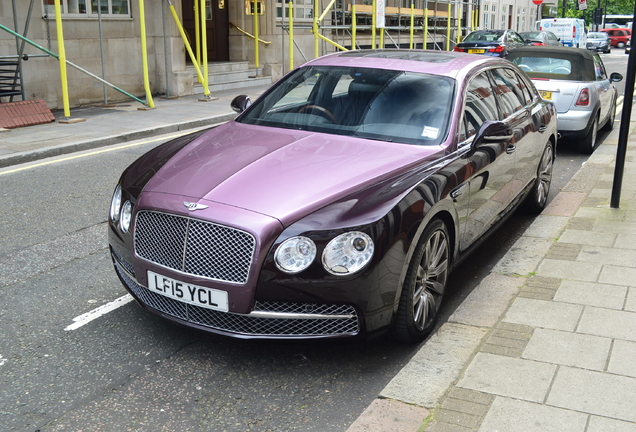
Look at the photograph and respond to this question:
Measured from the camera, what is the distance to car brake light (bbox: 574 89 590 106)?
9867 mm

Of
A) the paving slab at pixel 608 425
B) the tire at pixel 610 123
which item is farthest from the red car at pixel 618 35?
the paving slab at pixel 608 425

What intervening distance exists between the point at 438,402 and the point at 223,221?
1.34 m

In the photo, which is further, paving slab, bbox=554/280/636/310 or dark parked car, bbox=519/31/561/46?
dark parked car, bbox=519/31/561/46

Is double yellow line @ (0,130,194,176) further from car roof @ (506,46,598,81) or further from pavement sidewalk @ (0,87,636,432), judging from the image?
pavement sidewalk @ (0,87,636,432)

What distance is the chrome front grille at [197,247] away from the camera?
3.41 metres

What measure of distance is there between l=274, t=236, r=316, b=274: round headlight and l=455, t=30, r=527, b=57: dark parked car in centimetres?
2356

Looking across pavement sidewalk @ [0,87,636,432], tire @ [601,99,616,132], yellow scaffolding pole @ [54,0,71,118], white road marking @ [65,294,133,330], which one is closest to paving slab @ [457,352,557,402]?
pavement sidewalk @ [0,87,636,432]

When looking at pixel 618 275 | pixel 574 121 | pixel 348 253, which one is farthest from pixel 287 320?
pixel 574 121

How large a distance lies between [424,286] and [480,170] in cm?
108

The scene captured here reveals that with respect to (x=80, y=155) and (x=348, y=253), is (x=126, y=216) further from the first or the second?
(x=80, y=155)

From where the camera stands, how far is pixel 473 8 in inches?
1528

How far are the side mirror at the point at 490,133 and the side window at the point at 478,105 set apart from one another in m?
0.10

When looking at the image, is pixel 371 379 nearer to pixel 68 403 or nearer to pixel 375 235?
pixel 375 235

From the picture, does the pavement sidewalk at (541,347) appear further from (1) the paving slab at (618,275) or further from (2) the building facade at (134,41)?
(2) the building facade at (134,41)
